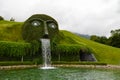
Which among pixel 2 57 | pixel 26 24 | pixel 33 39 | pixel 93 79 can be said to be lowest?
pixel 93 79

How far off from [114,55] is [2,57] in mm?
25900

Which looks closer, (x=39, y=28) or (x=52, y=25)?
(x=39, y=28)

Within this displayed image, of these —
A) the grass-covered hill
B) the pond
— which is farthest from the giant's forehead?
the pond

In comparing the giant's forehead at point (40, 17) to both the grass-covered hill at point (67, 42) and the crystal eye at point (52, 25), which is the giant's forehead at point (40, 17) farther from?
the grass-covered hill at point (67, 42)

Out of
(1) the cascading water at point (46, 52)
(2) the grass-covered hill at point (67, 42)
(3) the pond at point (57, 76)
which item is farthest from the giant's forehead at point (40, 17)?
(3) the pond at point (57, 76)

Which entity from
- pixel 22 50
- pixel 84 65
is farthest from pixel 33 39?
pixel 84 65

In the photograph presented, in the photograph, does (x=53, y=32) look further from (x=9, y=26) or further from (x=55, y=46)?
(x=9, y=26)

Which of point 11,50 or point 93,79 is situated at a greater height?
point 11,50

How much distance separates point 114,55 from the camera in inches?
2312

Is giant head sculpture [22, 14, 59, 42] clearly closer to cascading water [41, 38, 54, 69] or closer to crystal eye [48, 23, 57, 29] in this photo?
crystal eye [48, 23, 57, 29]

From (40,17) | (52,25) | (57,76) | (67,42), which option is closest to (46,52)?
(52,25)

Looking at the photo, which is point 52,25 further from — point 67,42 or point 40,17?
point 67,42

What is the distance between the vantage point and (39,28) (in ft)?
169

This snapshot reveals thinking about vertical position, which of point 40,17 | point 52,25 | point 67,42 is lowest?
point 67,42
